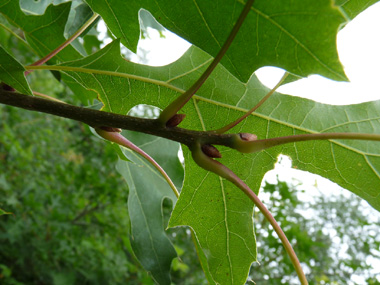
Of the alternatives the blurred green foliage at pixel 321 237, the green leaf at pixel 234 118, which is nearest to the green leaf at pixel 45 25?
the green leaf at pixel 234 118

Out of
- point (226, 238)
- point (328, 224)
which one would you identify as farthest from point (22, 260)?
point (328, 224)

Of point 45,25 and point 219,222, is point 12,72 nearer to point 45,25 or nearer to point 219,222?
point 45,25

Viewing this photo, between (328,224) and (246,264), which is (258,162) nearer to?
(246,264)

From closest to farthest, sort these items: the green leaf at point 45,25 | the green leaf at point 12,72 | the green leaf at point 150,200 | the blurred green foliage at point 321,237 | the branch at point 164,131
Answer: the branch at point 164,131 < the green leaf at point 12,72 < the green leaf at point 45,25 < the green leaf at point 150,200 < the blurred green foliage at point 321,237

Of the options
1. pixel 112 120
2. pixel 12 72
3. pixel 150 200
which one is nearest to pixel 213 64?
pixel 112 120

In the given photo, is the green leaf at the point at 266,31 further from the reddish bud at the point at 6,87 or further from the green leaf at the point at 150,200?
the green leaf at the point at 150,200

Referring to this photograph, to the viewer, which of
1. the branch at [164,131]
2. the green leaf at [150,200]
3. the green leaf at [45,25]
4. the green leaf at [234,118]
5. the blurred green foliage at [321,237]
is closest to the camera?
→ the branch at [164,131]
